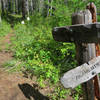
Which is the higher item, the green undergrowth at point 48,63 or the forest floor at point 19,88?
the green undergrowth at point 48,63

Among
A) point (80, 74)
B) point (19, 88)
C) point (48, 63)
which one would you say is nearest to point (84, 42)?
point (80, 74)

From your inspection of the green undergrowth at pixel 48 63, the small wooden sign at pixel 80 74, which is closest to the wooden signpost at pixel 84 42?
the small wooden sign at pixel 80 74

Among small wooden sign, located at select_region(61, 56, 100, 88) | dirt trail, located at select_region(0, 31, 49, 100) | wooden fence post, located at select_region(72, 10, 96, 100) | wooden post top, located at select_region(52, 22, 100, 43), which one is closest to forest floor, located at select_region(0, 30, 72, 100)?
dirt trail, located at select_region(0, 31, 49, 100)

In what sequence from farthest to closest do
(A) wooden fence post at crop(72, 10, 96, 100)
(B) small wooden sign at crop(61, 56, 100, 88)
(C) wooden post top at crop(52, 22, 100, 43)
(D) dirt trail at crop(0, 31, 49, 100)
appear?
1. (D) dirt trail at crop(0, 31, 49, 100)
2. (A) wooden fence post at crop(72, 10, 96, 100)
3. (B) small wooden sign at crop(61, 56, 100, 88)
4. (C) wooden post top at crop(52, 22, 100, 43)

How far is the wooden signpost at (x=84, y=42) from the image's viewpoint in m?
1.36

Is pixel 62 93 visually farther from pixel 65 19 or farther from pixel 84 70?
pixel 65 19

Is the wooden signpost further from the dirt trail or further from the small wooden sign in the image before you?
the dirt trail

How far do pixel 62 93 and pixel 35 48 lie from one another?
7.87 feet

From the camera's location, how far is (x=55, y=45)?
5000 millimetres

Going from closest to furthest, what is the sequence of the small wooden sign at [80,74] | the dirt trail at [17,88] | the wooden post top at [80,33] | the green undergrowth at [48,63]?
the wooden post top at [80,33]
the small wooden sign at [80,74]
the dirt trail at [17,88]
the green undergrowth at [48,63]

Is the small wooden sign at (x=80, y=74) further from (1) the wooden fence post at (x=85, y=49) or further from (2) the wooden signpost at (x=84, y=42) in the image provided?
(1) the wooden fence post at (x=85, y=49)

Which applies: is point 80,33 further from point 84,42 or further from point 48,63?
point 48,63

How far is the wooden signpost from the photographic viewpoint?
4.47 ft

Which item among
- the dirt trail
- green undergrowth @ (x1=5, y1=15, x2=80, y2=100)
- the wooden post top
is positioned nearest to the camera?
the wooden post top
